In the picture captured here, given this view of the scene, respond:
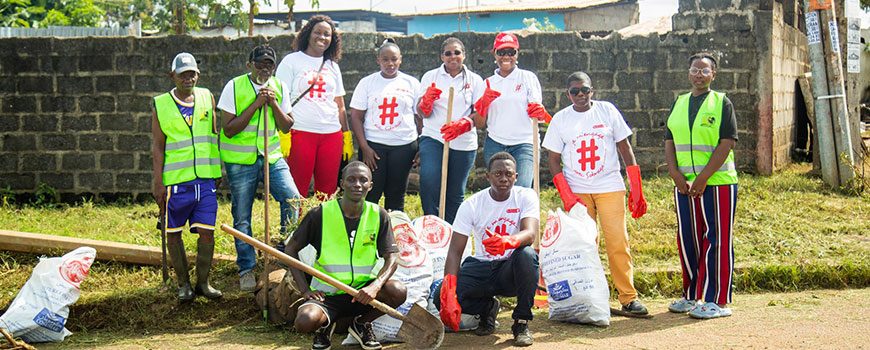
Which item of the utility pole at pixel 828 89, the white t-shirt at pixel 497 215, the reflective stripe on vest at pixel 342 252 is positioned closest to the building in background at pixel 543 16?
the utility pole at pixel 828 89

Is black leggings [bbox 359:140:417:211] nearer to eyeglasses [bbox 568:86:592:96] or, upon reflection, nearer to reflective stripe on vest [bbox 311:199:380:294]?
eyeglasses [bbox 568:86:592:96]

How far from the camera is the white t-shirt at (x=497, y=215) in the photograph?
590 centimetres

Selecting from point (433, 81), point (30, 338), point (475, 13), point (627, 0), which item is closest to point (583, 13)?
point (627, 0)

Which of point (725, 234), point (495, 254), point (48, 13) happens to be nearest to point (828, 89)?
point (725, 234)

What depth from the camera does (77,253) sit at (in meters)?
6.17

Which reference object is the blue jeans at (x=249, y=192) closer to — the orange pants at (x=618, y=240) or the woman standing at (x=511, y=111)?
the woman standing at (x=511, y=111)

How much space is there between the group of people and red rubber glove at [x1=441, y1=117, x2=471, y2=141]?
0.03 ft

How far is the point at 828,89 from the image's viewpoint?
10.7 meters

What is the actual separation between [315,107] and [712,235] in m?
2.89

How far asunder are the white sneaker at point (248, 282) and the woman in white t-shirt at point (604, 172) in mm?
2122

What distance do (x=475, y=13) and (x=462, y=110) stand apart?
27131 mm

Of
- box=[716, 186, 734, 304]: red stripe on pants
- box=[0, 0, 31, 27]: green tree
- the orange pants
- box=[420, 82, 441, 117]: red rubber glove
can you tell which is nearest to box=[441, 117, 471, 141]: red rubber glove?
box=[420, 82, 441, 117]: red rubber glove

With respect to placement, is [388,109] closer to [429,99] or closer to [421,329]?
[429,99]

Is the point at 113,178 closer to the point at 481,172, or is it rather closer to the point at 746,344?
the point at 481,172
